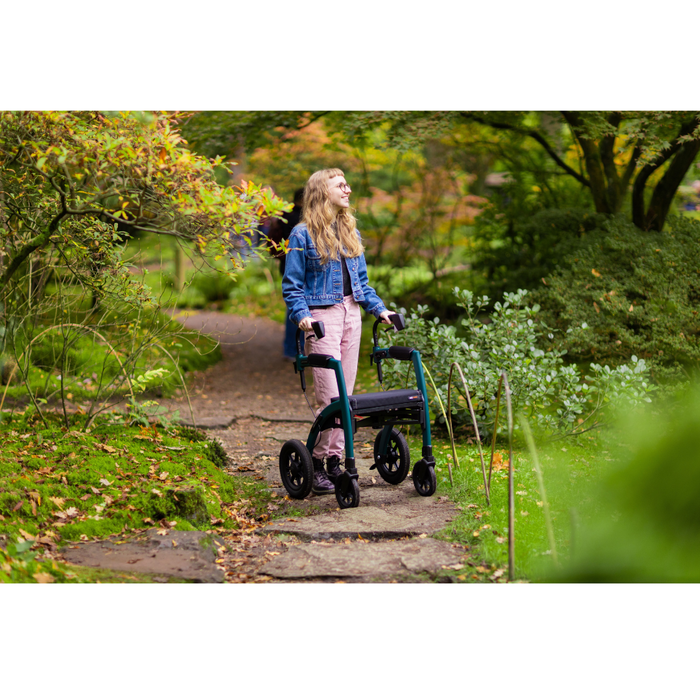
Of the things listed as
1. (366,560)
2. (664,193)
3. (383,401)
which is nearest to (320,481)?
(383,401)

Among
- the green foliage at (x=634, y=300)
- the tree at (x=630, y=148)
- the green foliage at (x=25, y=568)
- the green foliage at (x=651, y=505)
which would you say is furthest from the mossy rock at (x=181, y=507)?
the tree at (x=630, y=148)

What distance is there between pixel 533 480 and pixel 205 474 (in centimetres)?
197

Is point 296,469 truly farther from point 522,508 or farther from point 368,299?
point 522,508

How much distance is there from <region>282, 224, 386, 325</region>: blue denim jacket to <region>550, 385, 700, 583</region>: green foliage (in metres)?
1.82

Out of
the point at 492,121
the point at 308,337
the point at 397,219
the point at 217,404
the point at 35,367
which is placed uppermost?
the point at 492,121

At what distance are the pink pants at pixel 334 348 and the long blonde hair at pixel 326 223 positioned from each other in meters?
0.27

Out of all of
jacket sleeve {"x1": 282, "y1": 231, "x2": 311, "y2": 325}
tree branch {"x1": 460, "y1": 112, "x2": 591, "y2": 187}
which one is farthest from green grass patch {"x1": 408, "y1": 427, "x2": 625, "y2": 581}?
tree branch {"x1": 460, "y1": 112, "x2": 591, "y2": 187}

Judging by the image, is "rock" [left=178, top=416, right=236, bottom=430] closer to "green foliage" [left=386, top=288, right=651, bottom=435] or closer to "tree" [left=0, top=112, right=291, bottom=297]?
"green foliage" [left=386, top=288, right=651, bottom=435]

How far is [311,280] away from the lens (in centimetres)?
383

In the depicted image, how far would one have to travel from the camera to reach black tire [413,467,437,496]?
147 inches

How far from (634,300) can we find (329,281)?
125 inches

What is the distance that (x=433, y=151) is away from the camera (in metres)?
11.1

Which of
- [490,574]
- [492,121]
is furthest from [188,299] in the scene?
[490,574]

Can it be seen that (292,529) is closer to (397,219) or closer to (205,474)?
(205,474)
